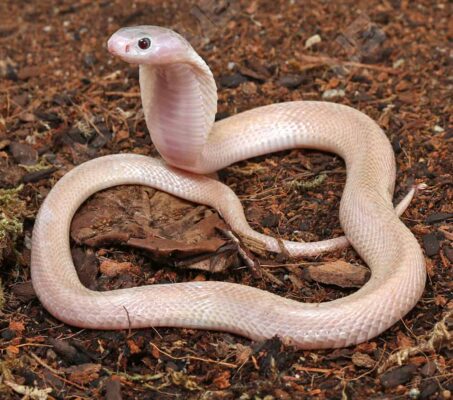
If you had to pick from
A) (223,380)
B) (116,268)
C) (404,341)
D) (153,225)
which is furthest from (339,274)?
(116,268)

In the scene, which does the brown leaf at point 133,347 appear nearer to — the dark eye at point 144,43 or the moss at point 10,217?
the moss at point 10,217

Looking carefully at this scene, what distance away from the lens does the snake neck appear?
4965 mm

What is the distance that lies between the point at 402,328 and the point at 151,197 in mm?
2323

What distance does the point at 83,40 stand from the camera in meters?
8.02

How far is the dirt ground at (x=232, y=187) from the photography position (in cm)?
418

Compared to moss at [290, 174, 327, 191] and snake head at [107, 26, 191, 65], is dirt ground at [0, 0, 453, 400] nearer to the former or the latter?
moss at [290, 174, 327, 191]

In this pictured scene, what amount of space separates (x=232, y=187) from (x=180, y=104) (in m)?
1.08

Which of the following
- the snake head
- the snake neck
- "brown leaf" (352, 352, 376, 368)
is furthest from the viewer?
the snake neck

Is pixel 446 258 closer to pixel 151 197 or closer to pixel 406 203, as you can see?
pixel 406 203

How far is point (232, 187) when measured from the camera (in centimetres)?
599

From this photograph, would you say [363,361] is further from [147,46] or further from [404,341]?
[147,46]

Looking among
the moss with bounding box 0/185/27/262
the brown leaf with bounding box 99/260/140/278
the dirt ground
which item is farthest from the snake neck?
the moss with bounding box 0/185/27/262

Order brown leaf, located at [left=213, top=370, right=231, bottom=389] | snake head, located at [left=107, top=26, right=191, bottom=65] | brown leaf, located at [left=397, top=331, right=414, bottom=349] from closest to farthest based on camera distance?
1. brown leaf, located at [left=213, top=370, right=231, bottom=389]
2. brown leaf, located at [left=397, top=331, right=414, bottom=349]
3. snake head, located at [left=107, top=26, right=191, bottom=65]


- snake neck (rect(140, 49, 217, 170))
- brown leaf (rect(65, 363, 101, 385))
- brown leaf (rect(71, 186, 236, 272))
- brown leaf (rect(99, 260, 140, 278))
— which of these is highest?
snake neck (rect(140, 49, 217, 170))
